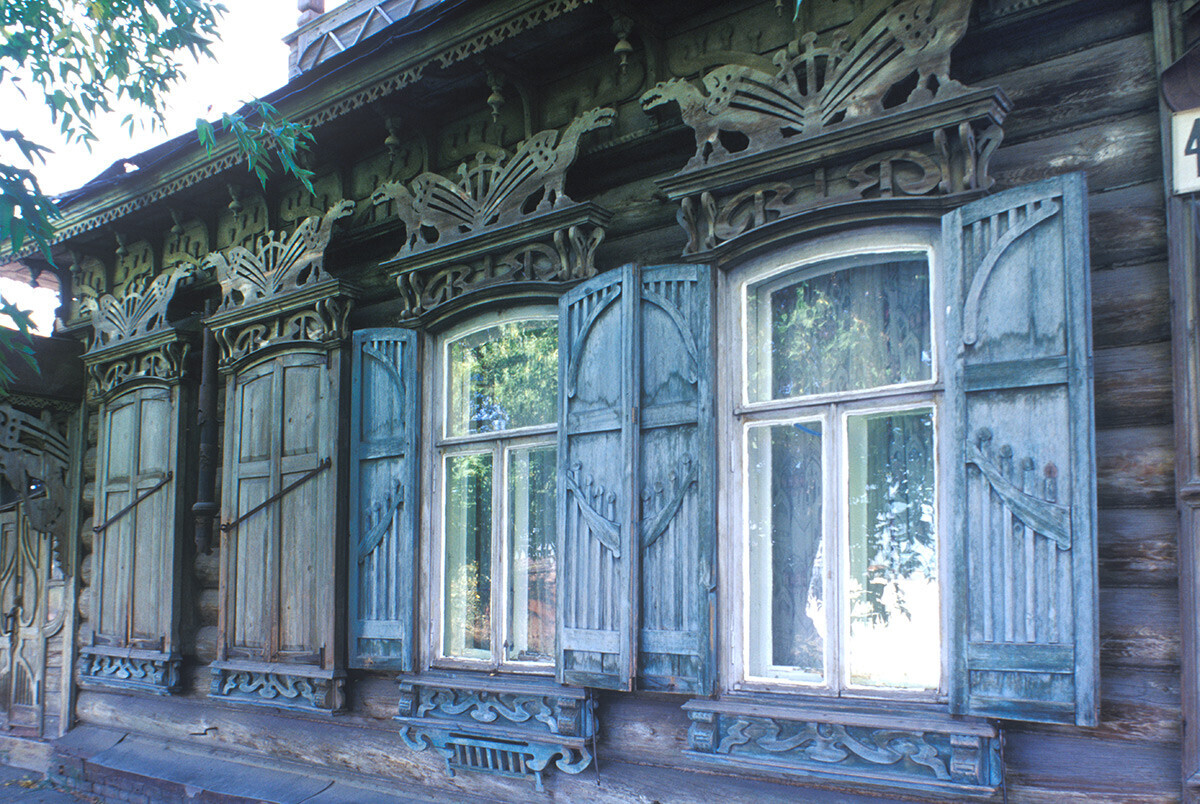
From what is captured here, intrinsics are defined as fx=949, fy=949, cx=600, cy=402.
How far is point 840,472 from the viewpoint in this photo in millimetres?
3365

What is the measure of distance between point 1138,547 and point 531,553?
2.43 meters

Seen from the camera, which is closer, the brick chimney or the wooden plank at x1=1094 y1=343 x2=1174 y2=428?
the wooden plank at x1=1094 y1=343 x2=1174 y2=428

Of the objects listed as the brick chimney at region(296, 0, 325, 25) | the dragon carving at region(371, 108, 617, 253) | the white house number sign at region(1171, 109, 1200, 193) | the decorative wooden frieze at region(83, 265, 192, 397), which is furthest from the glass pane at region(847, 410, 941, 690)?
the brick chimney at region(296, 0, 325, 25)

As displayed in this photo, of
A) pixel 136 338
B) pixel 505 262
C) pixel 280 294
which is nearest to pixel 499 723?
pixel 505 262

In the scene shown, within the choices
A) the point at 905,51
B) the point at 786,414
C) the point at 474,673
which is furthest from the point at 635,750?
the point at 905,51

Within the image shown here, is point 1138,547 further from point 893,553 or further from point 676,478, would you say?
point 676,478

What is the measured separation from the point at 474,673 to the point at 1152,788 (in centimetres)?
267

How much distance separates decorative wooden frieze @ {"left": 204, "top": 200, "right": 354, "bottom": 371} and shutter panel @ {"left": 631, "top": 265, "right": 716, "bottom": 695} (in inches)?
82.6

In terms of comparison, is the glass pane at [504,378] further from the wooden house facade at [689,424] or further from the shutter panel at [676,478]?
the shutter panel at [676,478]

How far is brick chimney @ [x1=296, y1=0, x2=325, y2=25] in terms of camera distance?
8.85 metres

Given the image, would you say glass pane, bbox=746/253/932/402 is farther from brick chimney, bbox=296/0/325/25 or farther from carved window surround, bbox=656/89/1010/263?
brick chimney, bbox=296/0/325/25

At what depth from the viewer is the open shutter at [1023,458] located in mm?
2715

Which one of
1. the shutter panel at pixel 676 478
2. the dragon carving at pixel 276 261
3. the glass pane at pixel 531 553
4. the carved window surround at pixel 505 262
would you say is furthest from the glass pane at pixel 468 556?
the dragon carving at pixel 276 261

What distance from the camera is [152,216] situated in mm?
6402
